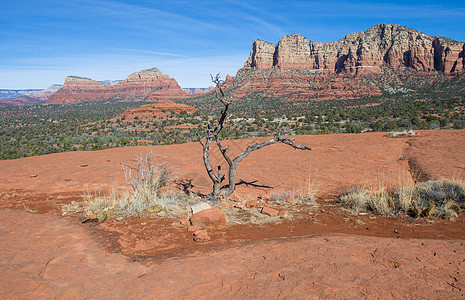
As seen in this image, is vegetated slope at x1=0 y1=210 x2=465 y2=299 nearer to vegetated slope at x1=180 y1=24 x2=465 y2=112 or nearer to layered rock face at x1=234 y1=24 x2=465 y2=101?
vegetated slope at x1=180 y1=24 x2=465 y2=112

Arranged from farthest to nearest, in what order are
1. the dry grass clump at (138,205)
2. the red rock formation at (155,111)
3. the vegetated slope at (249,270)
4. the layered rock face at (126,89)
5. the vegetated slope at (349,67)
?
the layered rock face at (126,89), the vegetated slope at (349,67), the red rock formation at (155,111), the dry grass clump at (138,205), the vegetated slope at (249,270)

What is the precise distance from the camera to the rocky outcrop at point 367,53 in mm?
77938

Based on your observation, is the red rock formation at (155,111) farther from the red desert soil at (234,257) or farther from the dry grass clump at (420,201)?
the dry grass clump at (420,201)

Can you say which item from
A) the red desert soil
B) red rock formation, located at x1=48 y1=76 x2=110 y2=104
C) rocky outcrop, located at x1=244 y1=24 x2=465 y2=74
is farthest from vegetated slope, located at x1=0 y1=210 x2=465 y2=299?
red rock formation, located at x1=48 y1=76 x2=110 y2=104

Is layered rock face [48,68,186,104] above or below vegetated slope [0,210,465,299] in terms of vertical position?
above

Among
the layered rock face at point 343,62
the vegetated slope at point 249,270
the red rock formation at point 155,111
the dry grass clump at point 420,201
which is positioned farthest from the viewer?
the layered rock face at point 343,62

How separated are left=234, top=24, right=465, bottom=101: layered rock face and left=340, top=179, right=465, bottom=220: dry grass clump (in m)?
67.8

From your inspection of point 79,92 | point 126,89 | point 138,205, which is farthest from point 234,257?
point 79,92

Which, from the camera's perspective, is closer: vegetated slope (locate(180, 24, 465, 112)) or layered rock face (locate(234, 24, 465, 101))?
vegetated slope (locate(180, 24, 465, 112))

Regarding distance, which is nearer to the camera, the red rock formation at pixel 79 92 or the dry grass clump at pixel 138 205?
the dry grass clump at pixel 138 205

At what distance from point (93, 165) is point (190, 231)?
7450mm

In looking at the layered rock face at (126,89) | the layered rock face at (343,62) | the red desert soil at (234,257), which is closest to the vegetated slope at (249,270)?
the red desert soil at (234,257)

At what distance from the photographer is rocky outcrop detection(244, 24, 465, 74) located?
77.9m

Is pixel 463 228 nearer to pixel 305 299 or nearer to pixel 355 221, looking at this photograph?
pixel 355 221
